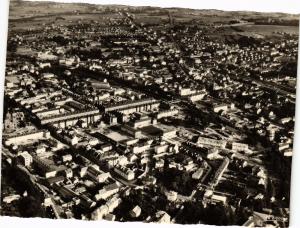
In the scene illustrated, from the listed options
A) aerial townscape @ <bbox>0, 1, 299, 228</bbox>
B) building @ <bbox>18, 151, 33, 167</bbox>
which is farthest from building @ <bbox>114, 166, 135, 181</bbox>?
building @ <bbox>18, 151, 33, 167</bbox>

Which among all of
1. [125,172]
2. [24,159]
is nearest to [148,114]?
[125,172]

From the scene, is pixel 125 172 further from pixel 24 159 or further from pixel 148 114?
pixel 24 159

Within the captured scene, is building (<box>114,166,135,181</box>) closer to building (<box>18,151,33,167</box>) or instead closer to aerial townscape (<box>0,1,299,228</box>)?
aerial townscape (<box>0,1,299,228</box>)

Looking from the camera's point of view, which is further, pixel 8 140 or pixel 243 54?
pixel 243 54

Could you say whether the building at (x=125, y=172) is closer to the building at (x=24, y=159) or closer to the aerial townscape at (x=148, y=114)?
the aerial townscape at (x=148, y=114)

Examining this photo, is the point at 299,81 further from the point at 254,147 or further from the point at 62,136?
the point at 62,136

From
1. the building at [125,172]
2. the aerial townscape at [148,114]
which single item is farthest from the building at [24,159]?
the building at [125,172]

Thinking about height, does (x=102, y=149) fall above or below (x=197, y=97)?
below

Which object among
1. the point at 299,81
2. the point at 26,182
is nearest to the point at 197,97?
the point at 299,81
